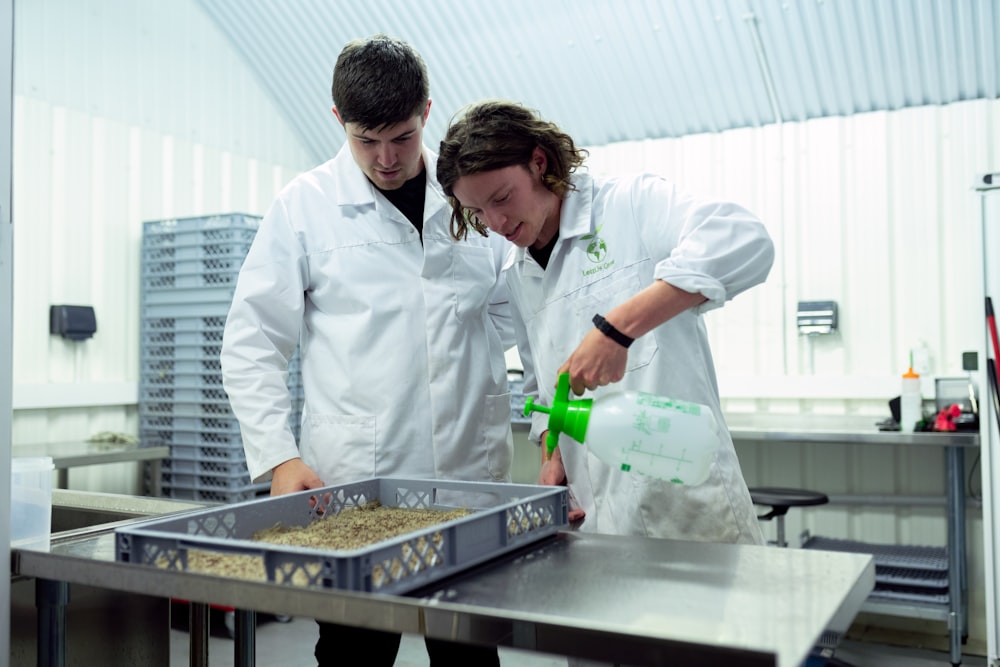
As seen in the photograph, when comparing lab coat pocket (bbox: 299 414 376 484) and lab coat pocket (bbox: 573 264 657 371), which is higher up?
lab coat pocket (bbox: 573 264 657 371)

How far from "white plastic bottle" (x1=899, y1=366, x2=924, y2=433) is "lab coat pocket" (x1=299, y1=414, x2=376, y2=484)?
7.81 ft

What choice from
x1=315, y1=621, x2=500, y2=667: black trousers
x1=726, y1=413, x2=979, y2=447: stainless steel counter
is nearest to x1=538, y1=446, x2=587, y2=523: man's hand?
x1=315, y1=621, x2=500, y2=667: black trousers

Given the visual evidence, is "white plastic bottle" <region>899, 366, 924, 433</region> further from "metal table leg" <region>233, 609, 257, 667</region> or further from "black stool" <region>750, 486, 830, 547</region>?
"metal table leg" <region>233, 609, 257, 667</region>

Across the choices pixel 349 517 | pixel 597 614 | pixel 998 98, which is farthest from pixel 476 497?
pixel 998 98

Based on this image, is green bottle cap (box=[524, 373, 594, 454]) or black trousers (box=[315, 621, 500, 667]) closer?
green bottle cap (box=[524, 373, 594, 454])

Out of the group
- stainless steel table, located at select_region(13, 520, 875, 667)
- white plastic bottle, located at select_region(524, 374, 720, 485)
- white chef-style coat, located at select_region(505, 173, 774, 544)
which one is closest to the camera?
stainless steel table, located at select_region(13, 520, 875, 667)

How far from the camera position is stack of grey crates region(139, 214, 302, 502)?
363 centimetres

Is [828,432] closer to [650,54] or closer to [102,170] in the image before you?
[650,54]

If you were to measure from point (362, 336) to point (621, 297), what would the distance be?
499 mm

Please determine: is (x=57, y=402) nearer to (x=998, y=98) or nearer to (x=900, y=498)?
(x=900, y=498)

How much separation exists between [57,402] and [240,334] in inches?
87.9

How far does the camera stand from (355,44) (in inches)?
61.7

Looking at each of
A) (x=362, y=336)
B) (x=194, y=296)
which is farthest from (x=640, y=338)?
(x=194, y=296)

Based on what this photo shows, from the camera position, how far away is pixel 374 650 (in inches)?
61.8
